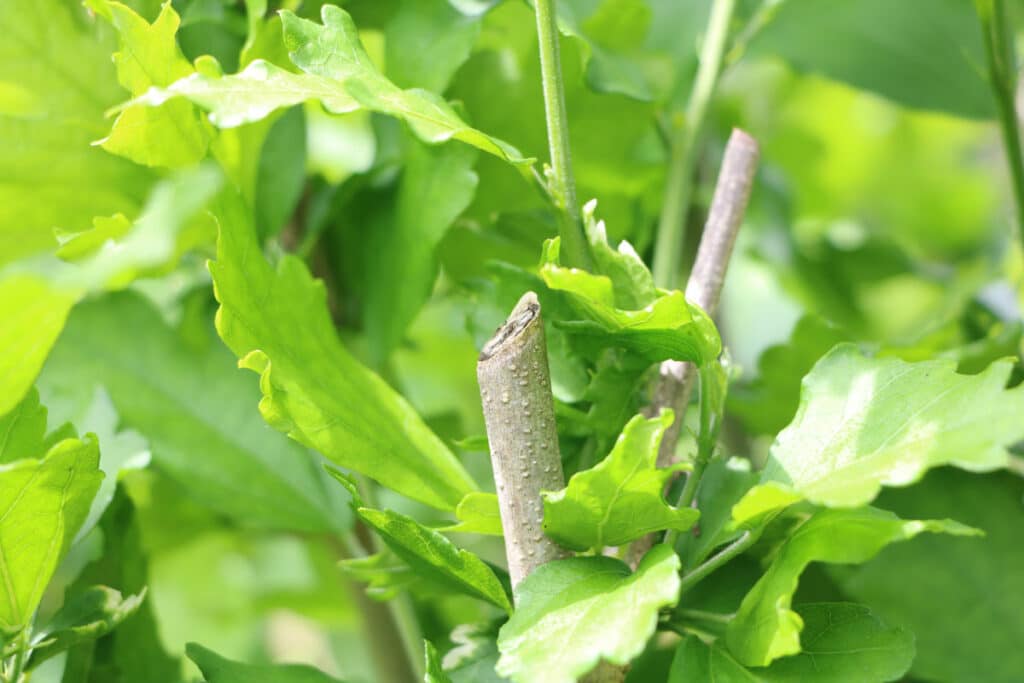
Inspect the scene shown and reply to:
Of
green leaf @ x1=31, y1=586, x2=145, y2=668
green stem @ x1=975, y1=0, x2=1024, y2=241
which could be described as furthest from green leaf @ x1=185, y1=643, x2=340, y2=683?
green stem @ x1=975, y1=0, x2=1024, y2=241

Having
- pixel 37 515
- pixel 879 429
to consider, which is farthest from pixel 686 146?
pixel 37 515

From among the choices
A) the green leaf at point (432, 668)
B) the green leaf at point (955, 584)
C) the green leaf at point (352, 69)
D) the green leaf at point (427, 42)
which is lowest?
the green leaf at point (955, 584)

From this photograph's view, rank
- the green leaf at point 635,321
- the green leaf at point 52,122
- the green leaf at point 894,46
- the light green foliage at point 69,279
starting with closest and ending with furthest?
the light green foliage at point 69,279
the green leaf at point 635,321
the green leaf at point 52,122
the green leaf at point 894,46

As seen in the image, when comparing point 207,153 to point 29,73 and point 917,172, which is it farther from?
point 917,172

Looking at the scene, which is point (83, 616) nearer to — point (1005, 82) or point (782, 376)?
point (782, 376)

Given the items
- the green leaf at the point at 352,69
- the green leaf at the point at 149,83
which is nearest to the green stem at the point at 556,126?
the green leaf at the point at 352,69

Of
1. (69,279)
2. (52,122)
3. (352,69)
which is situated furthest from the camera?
(52,122)

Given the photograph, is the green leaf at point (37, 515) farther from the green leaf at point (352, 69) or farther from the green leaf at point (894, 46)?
the green leaf at point (894, 46)
